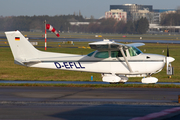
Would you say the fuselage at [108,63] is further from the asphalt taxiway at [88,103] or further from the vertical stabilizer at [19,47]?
the asphalt taxiway at [88,103]

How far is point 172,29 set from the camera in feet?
457

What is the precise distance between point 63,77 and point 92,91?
28.8 ft

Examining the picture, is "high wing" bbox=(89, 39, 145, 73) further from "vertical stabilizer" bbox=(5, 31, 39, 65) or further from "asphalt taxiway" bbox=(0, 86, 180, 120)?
"vertical stabilizer" bbox=(5, 31, 39, 65)

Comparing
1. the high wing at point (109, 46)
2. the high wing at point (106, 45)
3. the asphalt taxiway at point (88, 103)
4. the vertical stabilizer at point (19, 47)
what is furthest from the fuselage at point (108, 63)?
the asphalt taxiway at point (88, 103)

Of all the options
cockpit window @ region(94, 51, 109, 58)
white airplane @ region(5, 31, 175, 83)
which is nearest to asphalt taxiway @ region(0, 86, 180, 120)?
white airplane @ region(5, 31, 175, 83)

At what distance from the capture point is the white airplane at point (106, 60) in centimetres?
1600

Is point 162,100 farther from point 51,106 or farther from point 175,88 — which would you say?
point 51,106

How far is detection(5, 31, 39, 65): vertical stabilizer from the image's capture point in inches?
648

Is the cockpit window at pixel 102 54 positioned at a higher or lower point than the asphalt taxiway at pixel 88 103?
higher

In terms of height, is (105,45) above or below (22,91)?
above

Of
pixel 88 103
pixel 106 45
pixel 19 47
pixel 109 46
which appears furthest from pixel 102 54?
pixel 88 103

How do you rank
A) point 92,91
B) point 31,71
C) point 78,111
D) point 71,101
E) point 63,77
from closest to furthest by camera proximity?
point 78,111, point 71,101, point 92,91, point 63,77, point 31,71

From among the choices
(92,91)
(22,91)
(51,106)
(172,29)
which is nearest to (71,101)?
(51,106)

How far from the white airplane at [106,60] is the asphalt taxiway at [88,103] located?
→ 1791mm
